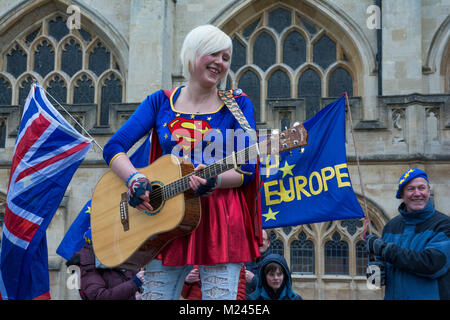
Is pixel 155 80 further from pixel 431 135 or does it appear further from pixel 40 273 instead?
pixel 40 273

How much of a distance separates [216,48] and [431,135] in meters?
7.01

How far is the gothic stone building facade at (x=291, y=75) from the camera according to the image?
829 cm

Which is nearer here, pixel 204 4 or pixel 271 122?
pixel 271 122

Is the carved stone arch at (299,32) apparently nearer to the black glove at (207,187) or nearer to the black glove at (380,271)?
the black glove at (380,271)

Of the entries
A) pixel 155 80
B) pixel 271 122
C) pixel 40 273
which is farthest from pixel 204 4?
pixel 40 273

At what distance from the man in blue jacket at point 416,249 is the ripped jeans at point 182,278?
3.88 feet

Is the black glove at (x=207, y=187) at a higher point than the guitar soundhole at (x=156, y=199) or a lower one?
higher

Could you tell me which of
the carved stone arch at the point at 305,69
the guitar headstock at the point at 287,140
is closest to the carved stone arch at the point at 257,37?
the carved stone arch at the point at 305,69

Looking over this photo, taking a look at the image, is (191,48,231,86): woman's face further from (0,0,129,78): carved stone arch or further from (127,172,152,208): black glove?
(0,0,129,78): carved stone arch

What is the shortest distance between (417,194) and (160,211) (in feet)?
5.17

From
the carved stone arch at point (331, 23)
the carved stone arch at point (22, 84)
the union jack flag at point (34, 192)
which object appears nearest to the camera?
the union jack flag at point (34, 192)
